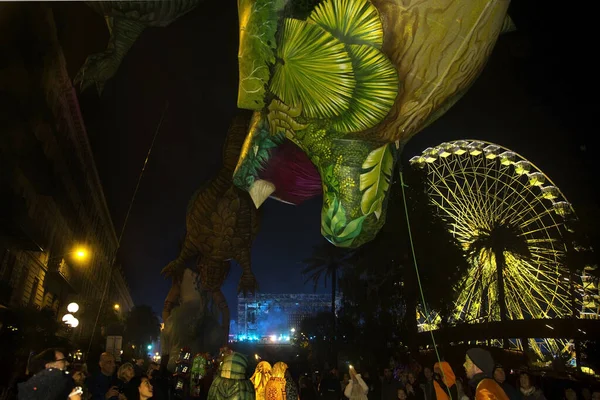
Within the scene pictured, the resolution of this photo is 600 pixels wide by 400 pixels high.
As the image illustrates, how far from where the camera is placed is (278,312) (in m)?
114

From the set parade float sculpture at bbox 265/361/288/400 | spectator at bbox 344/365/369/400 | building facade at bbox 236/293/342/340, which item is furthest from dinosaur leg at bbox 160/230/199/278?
building facade at bbox 236/293/342/340

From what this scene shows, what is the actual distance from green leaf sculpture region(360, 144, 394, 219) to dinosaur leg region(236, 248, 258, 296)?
2.60m

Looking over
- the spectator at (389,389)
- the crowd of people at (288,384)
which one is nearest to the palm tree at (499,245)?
the crowd of people at (288,384)

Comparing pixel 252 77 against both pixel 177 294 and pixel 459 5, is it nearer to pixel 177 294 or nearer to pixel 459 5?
pixel 459 5

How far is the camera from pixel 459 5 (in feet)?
6.86

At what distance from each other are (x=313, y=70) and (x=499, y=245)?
72.9ft

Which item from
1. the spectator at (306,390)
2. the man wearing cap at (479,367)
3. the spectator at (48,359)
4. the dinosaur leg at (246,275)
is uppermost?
the dinosaur leg at (246,275)

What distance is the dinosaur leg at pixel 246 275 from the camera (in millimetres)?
4863

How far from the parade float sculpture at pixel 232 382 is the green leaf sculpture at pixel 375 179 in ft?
11.8

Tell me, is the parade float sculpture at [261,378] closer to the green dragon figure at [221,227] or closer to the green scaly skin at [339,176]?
the green dragon figure at [221,227]

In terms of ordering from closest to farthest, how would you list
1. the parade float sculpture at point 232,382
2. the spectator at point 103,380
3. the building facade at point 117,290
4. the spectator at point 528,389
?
1. the parade float sculpture at point 232,382
2. the spectator at point 103,380
3. the spectator at point 528,389
4. the building facade at point 117,290

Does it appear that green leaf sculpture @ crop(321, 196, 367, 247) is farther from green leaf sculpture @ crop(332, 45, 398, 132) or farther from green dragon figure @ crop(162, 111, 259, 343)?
green dragon figure @ crop(162, 111, 259, 343)

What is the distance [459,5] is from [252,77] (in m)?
1.09

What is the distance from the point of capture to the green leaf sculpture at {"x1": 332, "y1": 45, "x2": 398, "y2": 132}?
2.16m
